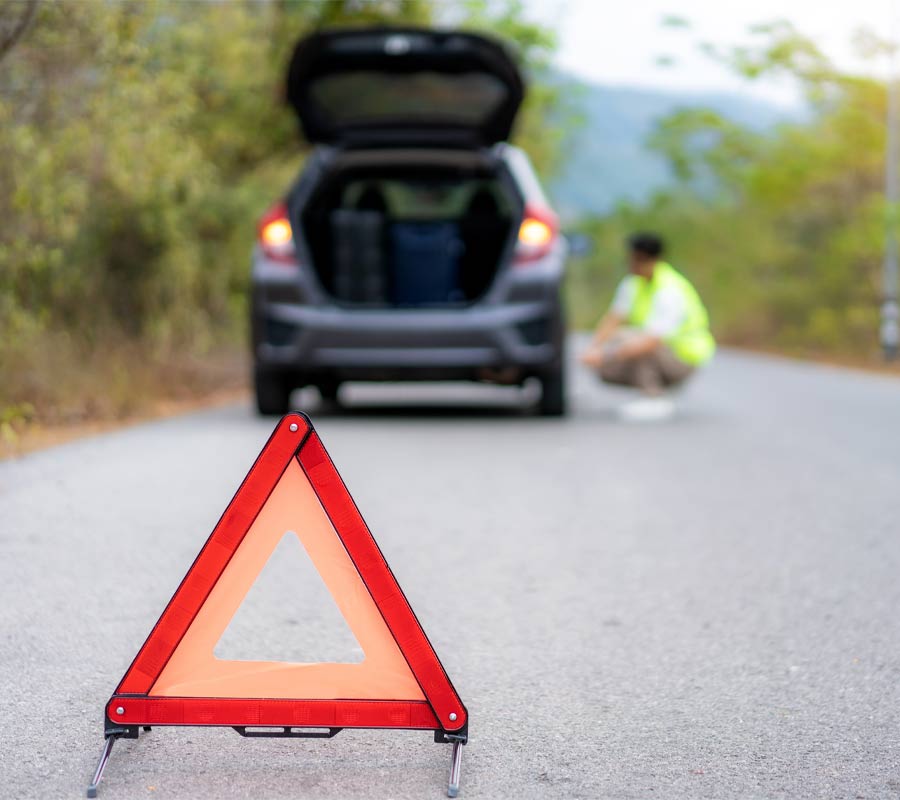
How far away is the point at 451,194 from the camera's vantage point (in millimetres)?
13234

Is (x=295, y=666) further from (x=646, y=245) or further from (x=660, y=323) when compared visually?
(x=660, y=323)

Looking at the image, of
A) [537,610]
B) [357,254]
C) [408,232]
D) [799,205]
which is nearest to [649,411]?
[408,232]

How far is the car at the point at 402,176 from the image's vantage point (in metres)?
10.3

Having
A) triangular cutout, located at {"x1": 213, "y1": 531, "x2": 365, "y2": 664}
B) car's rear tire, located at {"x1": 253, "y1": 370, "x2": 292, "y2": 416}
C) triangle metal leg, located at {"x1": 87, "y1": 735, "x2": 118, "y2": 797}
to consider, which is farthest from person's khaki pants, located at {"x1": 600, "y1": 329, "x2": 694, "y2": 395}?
triangle metal leg, located at {"x1": 87, "y1": 735, "x2": 118, "y2": 797}

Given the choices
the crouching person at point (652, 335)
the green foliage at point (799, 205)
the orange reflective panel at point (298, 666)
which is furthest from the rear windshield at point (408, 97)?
the green foliage at point (799, 205)

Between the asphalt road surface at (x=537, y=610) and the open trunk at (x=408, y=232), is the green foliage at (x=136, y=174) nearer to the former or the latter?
the open trunk at (x=408, y=232)

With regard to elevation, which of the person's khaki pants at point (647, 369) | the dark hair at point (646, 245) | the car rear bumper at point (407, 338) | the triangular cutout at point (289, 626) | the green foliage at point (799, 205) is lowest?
the green foliage at point (799, 205)

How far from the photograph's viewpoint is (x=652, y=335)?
40.5ft

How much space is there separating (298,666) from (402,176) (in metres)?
8.32

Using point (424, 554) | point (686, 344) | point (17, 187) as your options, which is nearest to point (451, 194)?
point (686, 344)

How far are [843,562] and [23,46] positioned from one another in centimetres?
622

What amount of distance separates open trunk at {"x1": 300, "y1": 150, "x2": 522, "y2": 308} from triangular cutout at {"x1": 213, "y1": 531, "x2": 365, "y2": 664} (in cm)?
566

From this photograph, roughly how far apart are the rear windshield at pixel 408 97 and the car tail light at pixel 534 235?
76 cm

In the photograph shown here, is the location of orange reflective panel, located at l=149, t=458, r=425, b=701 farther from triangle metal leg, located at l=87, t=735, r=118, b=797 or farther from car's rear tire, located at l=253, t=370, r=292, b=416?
car's rear tire, located at l=253, t=370, r=292, b=416
